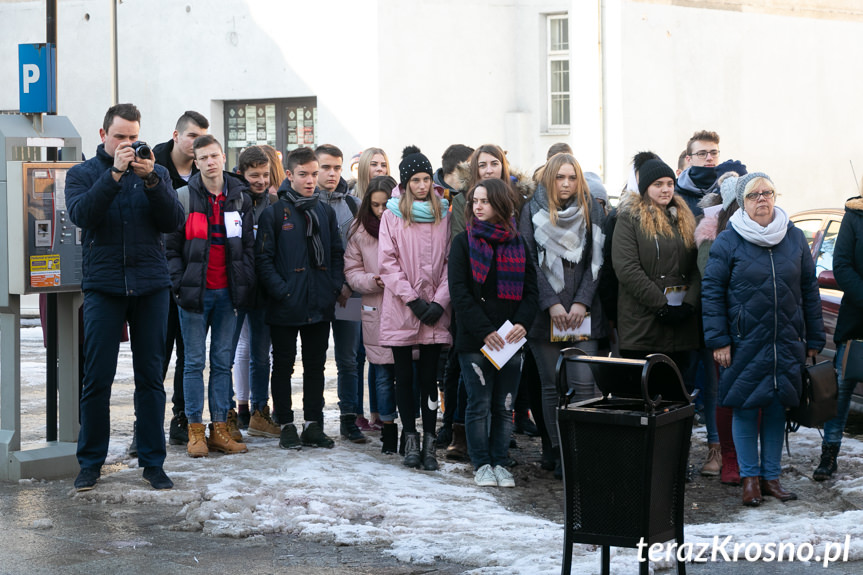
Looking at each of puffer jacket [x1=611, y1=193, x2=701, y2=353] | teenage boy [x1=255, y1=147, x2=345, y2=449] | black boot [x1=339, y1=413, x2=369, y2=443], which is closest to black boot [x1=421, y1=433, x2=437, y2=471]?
teenage boy [x1=255, y1=147, x2=345, y2=449]

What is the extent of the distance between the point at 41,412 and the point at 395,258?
3805 millimetres

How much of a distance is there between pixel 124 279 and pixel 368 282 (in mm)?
1893

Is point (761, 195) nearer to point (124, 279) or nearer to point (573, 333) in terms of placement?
point (573, 333)

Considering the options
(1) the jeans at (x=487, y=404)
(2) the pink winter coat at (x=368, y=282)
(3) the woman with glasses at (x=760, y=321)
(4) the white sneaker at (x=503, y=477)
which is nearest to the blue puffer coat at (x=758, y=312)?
(3) the woman with glasses at (x=760, y=321)

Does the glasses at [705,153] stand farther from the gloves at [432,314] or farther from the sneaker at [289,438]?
the sneaker at [289,438]

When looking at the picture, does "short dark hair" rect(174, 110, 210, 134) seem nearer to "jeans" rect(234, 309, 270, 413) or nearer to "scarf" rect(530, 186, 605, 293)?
"jeans" rect(234, 309, 270, 413)

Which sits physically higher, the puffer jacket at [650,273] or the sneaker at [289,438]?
the puffer jacket at [650,273]

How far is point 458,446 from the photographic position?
8.36 metres

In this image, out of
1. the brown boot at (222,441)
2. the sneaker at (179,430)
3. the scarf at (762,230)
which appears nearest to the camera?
the scarf at (762,230)

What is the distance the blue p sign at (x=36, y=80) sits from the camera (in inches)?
304

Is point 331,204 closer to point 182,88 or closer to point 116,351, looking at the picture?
point 116,351

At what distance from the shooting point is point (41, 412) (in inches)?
396

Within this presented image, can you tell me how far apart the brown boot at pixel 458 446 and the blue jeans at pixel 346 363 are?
2.86 feet

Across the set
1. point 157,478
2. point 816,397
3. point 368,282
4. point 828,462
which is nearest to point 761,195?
point 816,397
